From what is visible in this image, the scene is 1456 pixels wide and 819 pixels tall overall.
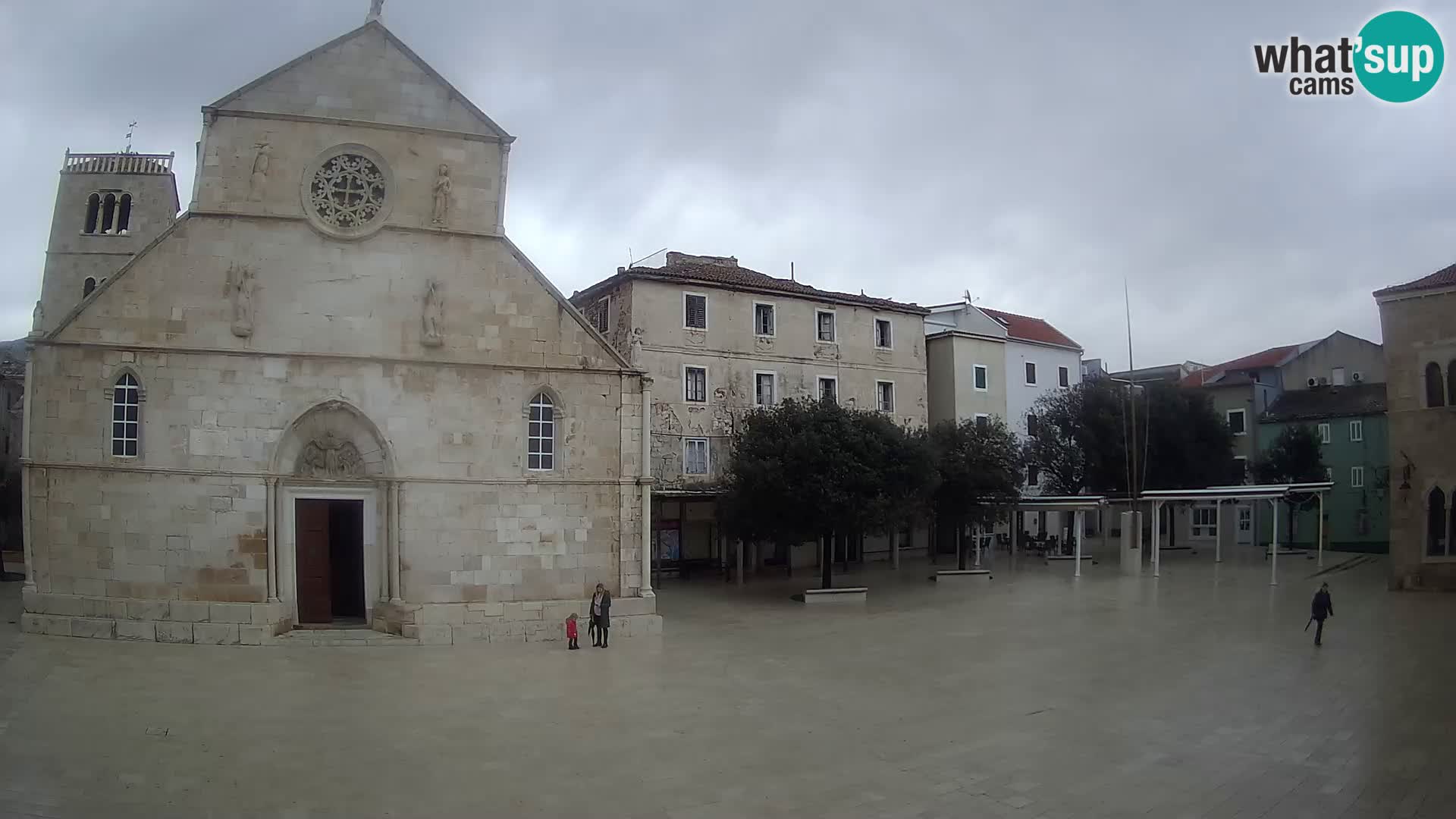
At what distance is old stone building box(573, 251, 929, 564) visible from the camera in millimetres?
33312

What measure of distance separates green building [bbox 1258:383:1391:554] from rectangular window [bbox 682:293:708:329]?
33409 millimetres

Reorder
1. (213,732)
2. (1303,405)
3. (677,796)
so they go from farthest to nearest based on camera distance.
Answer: (1303,405) → (213,732) → (677,796)

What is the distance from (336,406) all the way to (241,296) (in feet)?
9.71

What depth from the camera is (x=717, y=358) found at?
34906 millimetres

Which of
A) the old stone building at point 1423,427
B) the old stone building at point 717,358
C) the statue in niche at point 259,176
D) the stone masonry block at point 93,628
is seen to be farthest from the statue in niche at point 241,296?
the old stone building at point 1423,427

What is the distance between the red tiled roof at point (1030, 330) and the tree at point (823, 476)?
68.0ft

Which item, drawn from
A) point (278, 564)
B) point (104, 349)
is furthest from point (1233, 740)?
point (104, 349)

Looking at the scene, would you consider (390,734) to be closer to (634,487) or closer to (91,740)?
(91,740)

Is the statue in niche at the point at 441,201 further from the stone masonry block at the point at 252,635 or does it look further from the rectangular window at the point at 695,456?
the rectangular window at the point at 695,456

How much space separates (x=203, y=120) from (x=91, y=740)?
13793 mm

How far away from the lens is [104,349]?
1852 cm

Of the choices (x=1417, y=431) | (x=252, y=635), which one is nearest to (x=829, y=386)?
(x=1417, y=431)

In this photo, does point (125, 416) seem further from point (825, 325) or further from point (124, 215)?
point (825, 325)

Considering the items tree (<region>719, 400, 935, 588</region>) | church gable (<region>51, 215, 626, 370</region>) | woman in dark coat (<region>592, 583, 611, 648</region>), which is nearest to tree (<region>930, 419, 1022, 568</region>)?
tree (<region>719, 400, 935, 588</region>)
